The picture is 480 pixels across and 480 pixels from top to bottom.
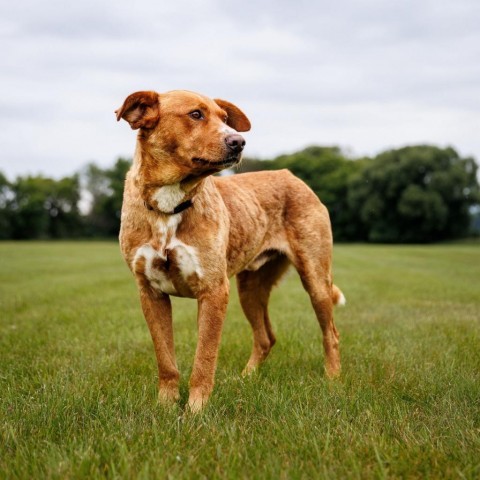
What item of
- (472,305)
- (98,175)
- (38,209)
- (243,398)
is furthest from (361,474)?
→ (98,175)

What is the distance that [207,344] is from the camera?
166 inches

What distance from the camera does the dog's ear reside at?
4.21 meters

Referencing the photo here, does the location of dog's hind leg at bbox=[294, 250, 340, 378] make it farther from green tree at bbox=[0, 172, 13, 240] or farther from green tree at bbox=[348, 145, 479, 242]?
green tree at bbox=[0, 172, 13, 240]

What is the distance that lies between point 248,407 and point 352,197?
63.3 m

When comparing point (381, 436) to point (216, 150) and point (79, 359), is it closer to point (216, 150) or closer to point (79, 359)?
point (216, 150)

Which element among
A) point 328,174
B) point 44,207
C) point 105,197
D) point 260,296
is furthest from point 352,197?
point 260,296

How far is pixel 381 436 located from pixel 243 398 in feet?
3.96

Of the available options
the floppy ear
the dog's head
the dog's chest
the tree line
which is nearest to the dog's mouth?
the dog's head

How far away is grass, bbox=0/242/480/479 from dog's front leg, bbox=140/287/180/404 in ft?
0.52

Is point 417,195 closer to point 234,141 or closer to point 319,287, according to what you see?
point 319,287

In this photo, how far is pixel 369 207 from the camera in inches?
2422

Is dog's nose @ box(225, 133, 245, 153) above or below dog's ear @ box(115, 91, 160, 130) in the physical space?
below

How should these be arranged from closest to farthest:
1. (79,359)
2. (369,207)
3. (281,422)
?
(281,422) < (79,359) < (369,207)

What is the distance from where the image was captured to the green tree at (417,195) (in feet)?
191
